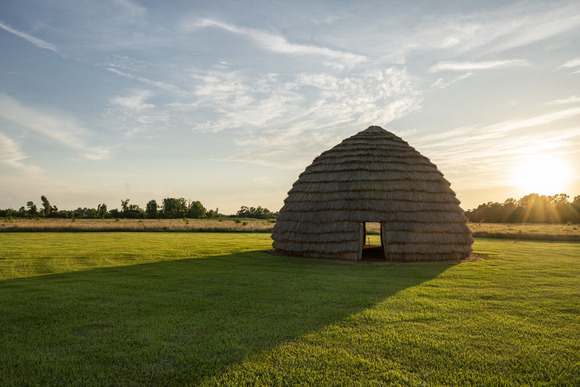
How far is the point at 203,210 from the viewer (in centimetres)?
7962

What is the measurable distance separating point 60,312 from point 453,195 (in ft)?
51.0

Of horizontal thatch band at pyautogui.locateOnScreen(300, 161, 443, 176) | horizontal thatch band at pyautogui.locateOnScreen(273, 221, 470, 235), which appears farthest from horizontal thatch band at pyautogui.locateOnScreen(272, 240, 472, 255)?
horizontal thatch band at pyautogui.locateOnScreen(300, 161, 443, 176)

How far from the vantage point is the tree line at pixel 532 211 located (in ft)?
183

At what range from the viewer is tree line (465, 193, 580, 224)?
55.8 metres

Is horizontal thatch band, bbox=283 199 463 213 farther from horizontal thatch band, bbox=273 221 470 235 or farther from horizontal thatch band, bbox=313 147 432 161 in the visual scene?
horizontal thatch band, bbox=313 147 432 161

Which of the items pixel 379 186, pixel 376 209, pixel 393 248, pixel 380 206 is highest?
pixel 379 186

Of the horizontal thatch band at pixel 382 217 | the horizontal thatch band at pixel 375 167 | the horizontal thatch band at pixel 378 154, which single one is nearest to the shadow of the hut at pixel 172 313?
the horizontal thatch band at pixel 382 217

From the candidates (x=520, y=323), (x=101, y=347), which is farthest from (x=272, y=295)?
(x=520, y=323)

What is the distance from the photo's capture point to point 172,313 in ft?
21.7

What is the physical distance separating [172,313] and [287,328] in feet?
7.55

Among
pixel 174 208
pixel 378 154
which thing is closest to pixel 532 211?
pixel 378 154

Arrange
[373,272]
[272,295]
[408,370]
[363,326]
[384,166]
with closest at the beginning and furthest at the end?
[408,370]
[363,326]
[272,295]
[373,272]
[384,166]

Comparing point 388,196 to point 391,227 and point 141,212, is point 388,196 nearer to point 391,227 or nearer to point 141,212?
point 391,227

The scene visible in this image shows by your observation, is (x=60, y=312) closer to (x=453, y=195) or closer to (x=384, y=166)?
(x=384, y=166)
